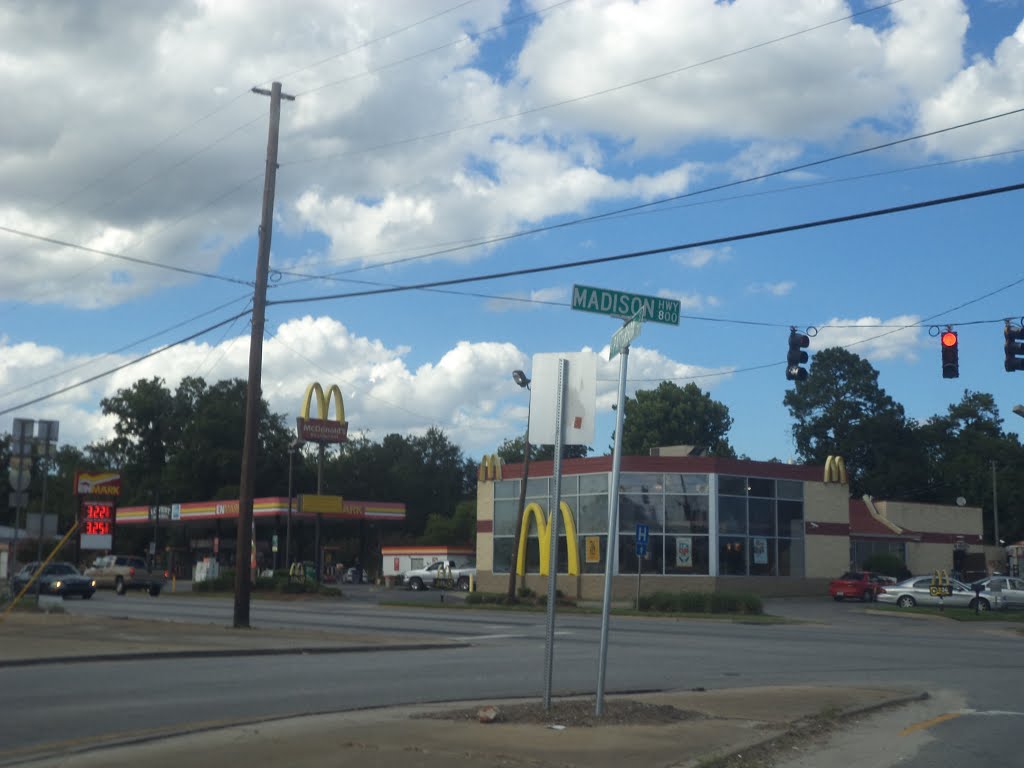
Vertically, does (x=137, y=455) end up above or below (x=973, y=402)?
below

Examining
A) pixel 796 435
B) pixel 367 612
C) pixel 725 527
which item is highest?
pixel 796 435

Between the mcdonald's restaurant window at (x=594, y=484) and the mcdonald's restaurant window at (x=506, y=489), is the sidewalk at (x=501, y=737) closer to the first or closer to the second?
the mcdonald's restaurant window at (x=594, y=484)

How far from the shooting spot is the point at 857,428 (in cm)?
10056

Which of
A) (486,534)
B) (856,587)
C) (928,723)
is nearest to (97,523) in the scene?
(928,723)

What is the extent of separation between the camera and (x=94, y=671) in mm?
16000

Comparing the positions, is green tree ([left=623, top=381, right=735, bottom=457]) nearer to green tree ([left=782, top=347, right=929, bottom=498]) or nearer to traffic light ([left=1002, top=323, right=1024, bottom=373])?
green tree ([left=782, top=347, right=929, bottom=498])

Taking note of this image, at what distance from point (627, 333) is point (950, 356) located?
605 inches

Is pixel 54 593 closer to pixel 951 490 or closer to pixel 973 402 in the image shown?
pixel 951 490

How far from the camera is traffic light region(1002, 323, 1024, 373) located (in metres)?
24.0

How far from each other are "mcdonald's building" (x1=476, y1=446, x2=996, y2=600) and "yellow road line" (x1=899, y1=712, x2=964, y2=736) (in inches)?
1351

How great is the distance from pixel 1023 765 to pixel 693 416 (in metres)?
94.2

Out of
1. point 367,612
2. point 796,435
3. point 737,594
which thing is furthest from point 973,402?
point 367,612

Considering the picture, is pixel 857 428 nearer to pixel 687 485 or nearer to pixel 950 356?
pixel 687 485

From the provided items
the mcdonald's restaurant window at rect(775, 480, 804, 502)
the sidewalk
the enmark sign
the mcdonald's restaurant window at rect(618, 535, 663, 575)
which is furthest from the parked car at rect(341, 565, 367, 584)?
the sidewalk
